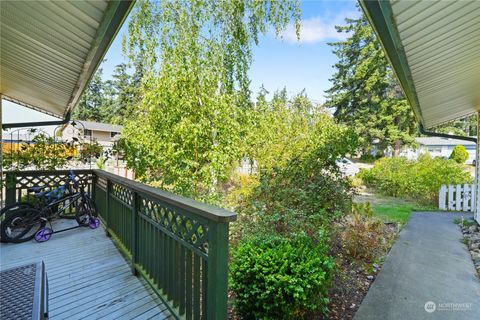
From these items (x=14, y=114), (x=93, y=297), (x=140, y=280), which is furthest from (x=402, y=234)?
(x=14, y=114)

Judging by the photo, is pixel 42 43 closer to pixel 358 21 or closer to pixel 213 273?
pixel 213 273

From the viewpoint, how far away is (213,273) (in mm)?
1688

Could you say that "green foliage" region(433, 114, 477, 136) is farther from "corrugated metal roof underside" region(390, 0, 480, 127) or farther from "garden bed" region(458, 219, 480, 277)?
"corrugated metal roof underside" region(390, 0, 480, 127)

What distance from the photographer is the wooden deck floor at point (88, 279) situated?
2.34 meters

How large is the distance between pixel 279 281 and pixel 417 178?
8545 mm

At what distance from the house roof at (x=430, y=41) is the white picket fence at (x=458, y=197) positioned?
4.56 metres

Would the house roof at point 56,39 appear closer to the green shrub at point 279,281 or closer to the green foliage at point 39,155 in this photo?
the green foliage at point 39,155

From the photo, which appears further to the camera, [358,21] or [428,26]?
[358,21]

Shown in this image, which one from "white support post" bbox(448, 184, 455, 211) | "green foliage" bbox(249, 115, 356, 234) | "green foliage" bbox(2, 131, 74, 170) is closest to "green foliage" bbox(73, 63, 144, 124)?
"green foliage" bbox(2, 131, 74, 170)

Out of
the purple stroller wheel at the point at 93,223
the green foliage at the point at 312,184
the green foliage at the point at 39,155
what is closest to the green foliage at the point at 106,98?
the green foliage at the point at 39,155

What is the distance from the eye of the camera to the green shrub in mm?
2121

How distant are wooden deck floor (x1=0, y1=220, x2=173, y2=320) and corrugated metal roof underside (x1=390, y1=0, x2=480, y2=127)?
9.79 ft

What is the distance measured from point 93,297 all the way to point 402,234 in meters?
5.13

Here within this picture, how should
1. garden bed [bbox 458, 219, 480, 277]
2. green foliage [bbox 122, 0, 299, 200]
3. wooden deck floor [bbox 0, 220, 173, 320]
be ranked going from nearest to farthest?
wooden deck floor [bbox 0, 220, 173, 320]
garden bed [bbox 458, 219, 480, 277]
green foliage [bbox 122, 0, 299, 200]
